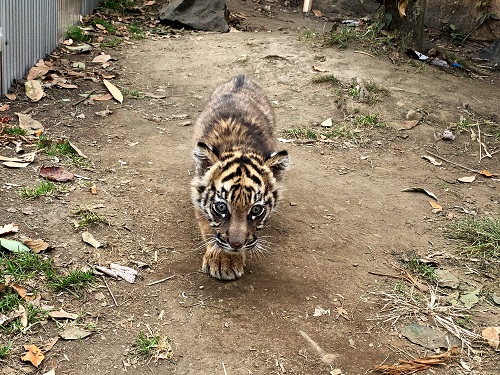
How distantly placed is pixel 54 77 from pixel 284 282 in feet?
16.6

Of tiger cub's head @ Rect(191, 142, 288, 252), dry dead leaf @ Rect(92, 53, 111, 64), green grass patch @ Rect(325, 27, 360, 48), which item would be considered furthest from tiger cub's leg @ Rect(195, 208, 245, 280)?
green grass patch @ Rect(325, 27, 360, 48)

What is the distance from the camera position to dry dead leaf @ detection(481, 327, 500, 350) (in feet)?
13.4

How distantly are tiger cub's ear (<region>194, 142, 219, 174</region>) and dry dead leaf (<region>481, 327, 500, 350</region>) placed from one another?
7.55 feet

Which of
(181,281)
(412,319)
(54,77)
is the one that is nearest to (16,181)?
(181,281)

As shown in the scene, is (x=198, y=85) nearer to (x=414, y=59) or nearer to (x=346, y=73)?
(x=346, y=73)

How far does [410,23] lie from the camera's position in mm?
9844

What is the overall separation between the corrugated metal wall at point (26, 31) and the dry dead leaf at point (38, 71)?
0.08 metres

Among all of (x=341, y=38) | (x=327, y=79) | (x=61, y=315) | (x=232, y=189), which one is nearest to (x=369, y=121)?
(x=327, y=79)

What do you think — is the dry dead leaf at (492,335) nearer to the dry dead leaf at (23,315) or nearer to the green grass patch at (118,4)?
the dry dead leaf at (23,315)

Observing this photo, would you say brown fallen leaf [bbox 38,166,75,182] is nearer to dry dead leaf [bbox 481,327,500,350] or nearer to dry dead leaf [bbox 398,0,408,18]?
dry dead leaf [bbox 481,327,500,350]

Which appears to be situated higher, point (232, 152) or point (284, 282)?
point (232, 152)

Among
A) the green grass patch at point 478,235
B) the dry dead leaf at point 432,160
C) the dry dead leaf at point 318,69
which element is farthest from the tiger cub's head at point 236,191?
the dry dead leaf at point 318,69

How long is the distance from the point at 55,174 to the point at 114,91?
→ 8.75 feet

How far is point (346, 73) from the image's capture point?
8.92 metres
